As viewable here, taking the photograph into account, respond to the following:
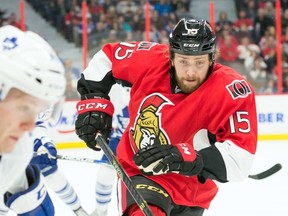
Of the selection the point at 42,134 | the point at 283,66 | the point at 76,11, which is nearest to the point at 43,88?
the point at 42,134

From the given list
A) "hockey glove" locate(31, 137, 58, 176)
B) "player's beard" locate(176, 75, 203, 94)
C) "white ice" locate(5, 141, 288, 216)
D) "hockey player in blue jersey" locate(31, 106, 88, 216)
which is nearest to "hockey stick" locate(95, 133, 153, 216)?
"player's beard" locate(176, 75, 203, 94)

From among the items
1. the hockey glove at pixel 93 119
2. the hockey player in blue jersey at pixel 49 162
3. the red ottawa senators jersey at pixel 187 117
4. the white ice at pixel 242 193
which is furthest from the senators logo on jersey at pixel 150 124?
the white ice at pixel 242 193

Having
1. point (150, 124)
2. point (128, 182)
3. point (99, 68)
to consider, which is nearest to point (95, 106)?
point (99, 68)

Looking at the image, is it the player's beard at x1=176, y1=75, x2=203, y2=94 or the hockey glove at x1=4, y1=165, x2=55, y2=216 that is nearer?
the hockey glove at x1=4, y1=165, x2=55, y2=216

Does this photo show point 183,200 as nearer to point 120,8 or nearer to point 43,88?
point 43,88

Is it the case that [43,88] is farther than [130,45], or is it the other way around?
[130,45]

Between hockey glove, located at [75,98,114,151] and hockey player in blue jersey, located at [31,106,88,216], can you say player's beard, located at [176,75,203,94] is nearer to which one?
hockey glove, located at [75,98,114,151]

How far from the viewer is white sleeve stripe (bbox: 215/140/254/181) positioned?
2.45 metres

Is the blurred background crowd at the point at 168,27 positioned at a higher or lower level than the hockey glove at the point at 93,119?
lower

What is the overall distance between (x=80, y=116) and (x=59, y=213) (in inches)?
55.9

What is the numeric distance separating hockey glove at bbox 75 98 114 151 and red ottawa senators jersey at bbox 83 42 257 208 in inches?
4.4

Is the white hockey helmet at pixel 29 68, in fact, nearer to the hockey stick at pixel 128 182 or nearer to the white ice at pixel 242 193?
the hockey stick at pixel 128 182

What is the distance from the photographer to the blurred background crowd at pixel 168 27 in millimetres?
6344

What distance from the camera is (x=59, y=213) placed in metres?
4.13
